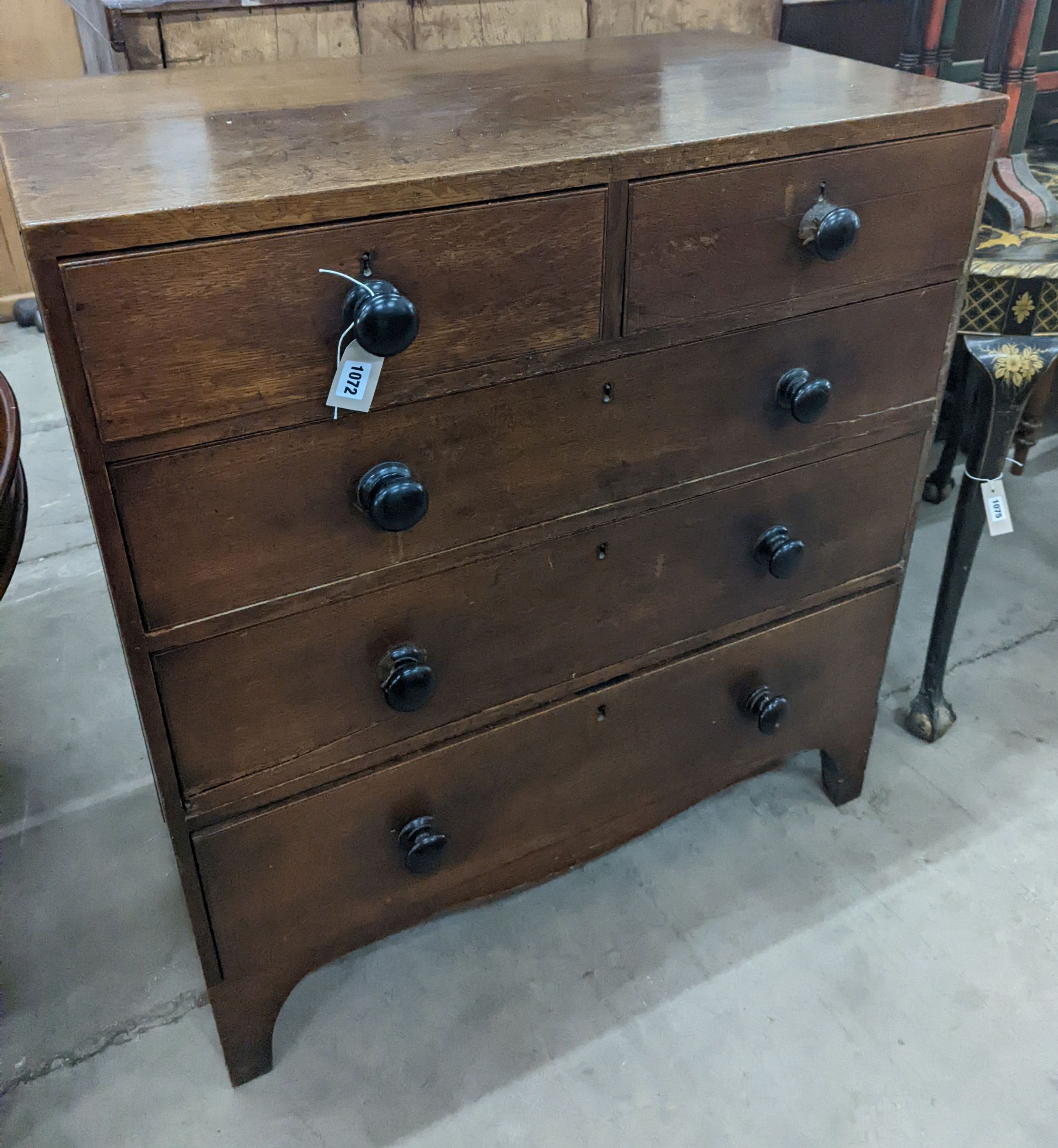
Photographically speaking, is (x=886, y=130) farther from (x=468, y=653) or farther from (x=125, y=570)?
(x=125, y=570)

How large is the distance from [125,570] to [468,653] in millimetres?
341

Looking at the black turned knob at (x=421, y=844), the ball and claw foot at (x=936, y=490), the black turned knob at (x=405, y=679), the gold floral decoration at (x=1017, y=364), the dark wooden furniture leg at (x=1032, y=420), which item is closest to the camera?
the black turned knob at (x=405, y=679)

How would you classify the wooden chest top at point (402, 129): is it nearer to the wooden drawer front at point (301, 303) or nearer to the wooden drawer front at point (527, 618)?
the wooden drawer front at point (301, 303)

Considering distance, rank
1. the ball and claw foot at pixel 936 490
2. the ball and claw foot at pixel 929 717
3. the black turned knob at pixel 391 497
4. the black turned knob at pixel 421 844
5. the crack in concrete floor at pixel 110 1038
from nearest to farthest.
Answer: the black turned knob at pixel 391 497, the black turned knob at pixel 421 844, the crack in concrete floor at pixel 110 1038, the ball and claw foot at pixel 929 717, the ball and claw foot at pixel 936 490

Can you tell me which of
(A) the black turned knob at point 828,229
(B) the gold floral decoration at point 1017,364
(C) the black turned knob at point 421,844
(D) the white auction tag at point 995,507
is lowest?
(C) the black turned knob at point 421,844

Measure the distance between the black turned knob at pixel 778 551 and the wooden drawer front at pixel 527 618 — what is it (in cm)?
1

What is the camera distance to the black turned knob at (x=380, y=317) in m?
0.73

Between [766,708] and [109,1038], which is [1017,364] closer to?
[766,708]

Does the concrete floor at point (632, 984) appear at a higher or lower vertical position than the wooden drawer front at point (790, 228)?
lower

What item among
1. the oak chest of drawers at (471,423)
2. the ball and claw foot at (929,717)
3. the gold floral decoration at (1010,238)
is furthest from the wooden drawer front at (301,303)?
the ball and claw foot at (929,717)

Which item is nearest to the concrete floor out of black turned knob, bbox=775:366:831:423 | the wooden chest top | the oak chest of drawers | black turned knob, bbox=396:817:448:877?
the oak chest of drawers

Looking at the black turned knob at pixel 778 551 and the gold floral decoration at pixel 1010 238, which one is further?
the gold floral decoration at pixel 1010 238

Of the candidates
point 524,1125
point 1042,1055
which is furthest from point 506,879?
point 1042,1055

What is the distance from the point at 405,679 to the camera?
0.94 meters
